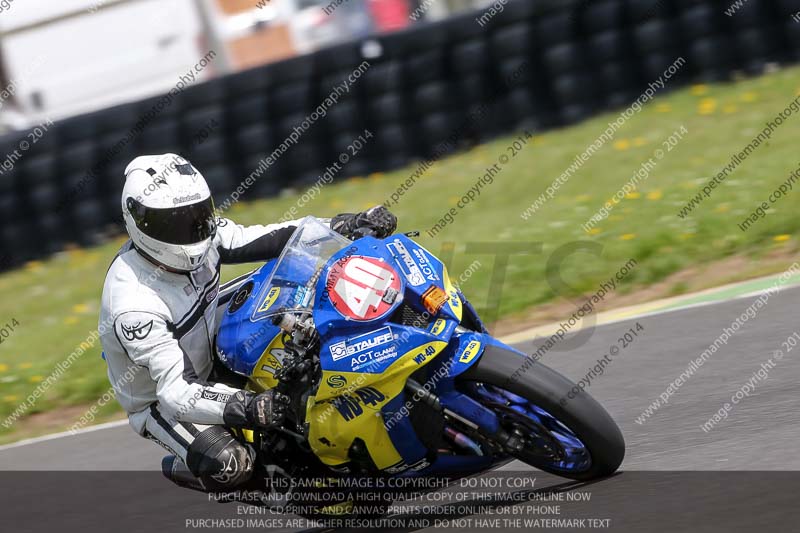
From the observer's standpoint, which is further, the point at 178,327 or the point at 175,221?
the point at 178,327

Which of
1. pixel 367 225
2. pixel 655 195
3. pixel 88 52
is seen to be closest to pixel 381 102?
pixel 655 195

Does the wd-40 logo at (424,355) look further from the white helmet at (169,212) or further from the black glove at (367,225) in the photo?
the white helmet at (169,212)

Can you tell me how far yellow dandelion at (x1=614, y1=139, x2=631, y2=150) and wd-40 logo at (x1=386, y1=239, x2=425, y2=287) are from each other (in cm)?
690

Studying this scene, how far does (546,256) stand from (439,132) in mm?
3812

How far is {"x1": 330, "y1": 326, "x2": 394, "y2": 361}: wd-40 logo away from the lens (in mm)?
4145

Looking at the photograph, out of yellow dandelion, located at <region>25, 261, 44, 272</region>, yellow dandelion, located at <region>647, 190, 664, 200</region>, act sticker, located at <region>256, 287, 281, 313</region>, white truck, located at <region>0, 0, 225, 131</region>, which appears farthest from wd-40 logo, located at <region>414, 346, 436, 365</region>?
white truck, located at <region>0, 0, 225, 131</region>

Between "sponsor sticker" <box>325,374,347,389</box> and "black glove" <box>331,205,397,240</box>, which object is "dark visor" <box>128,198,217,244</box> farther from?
"sponsor sticker" <box>325,374,347,389</box>

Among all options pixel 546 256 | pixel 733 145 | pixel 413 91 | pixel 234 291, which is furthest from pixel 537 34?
pixel 234 291

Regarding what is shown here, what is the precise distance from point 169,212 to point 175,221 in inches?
1.9

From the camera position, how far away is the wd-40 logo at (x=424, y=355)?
13.5ft

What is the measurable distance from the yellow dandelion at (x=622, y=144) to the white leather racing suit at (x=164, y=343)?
6.52 meters

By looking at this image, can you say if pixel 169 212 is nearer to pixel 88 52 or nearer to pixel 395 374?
pixel 395 374

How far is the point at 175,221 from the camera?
14.8 feet

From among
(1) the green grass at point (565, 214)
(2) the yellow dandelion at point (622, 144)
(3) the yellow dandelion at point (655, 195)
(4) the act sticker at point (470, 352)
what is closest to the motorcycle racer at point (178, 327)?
(4) the act sticker at point (470, 352)
